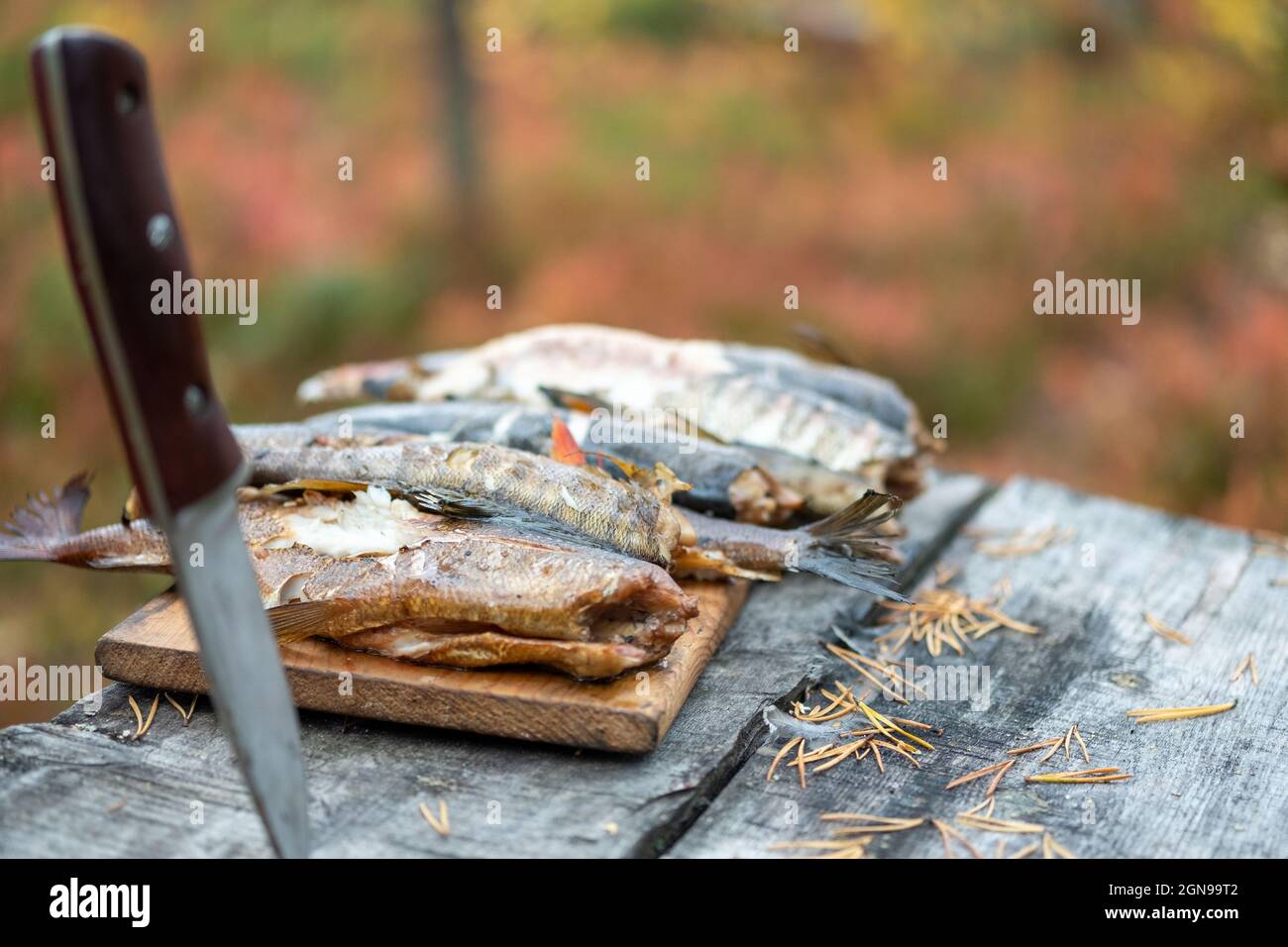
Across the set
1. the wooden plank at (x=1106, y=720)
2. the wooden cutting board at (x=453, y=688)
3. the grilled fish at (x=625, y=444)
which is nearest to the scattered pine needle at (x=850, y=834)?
the wooden plank at (x=1106, y=720)

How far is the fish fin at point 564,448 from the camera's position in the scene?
3121mm

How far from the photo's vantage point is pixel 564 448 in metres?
3.13

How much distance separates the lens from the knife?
1604 mm

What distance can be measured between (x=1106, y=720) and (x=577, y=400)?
1.77 metres

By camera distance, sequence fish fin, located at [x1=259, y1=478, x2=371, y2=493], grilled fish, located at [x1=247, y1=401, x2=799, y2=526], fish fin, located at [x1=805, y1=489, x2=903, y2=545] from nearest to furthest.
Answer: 1. fish fin, located at [x1=259, y1=478, x2=371, y2=493]
2. fish fin, located at [x1=805, y1=489, x2=903, y2=545]
3. grilled fish, located at [x1=247, y1=401, x2=799, y2=526]

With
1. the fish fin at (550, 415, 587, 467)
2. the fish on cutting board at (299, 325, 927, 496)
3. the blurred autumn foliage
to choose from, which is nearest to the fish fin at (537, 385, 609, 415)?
the fish on cutting board at (299, 325, 927, 496)

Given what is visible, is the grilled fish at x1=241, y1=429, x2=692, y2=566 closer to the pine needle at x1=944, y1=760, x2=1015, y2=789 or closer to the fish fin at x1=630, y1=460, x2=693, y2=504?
the fish fin at x1=630, y1=460, x2=693, y2=504

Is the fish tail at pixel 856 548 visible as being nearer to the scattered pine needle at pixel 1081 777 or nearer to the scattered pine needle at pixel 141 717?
the scattered pine needle at pixel 1081 777

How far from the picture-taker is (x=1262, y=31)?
7387 millimetres

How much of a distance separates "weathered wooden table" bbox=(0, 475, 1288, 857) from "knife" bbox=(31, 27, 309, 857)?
0.32 m

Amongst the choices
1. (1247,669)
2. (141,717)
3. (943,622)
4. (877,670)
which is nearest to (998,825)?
(877,670)

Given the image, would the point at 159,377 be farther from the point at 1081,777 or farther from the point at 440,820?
the point at 1081,777
